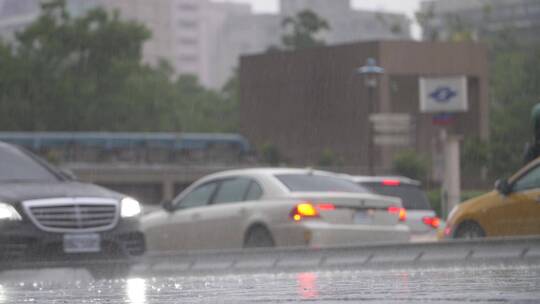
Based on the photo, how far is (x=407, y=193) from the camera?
65.6ft

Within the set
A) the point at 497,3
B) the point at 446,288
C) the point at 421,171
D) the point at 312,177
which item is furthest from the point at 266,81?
the point at 497,3

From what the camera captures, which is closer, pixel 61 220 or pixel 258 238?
pixel 61 220

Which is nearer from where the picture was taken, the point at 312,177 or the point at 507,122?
the point at 312,177

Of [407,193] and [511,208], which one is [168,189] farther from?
[511,208]

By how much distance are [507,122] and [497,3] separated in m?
114

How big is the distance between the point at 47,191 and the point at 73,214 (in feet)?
1.18

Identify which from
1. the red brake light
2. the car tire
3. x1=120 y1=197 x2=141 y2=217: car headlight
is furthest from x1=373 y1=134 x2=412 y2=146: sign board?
x1=120 y1=197 x2=141 y2=217: car headlight

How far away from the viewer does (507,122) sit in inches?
3219

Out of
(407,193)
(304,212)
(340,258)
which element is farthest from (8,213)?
(407,193)

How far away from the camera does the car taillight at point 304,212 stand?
14.8m

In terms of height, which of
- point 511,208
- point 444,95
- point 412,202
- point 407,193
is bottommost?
point 412,202

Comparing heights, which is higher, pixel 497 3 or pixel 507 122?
pixel 497 3

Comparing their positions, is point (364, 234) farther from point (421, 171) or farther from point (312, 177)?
point (421, 171)

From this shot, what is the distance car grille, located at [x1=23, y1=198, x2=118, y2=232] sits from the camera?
1220 cm
